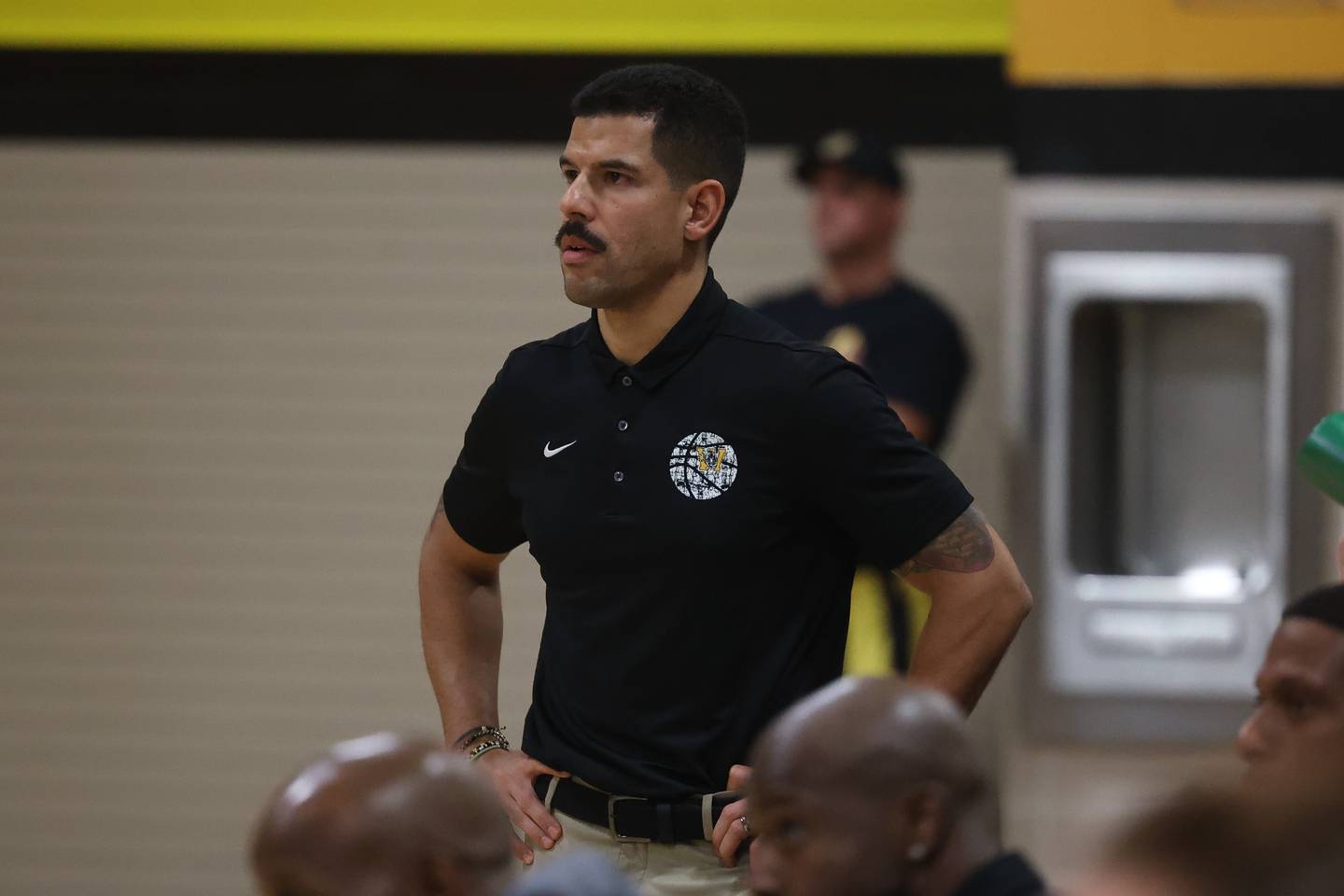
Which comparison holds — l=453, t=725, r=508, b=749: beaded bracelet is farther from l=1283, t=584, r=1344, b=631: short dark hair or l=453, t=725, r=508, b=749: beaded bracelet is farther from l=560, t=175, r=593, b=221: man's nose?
l=1283, t=584, r=1344, b=631: short dark hair

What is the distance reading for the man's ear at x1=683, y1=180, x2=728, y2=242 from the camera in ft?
9.77

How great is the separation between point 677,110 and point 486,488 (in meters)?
0.69

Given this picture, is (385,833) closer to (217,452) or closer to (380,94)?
(217,452)

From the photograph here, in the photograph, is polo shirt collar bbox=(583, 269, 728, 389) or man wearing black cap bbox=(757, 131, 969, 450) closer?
polo shirt collar bbox=(583, 269, 728, 389)

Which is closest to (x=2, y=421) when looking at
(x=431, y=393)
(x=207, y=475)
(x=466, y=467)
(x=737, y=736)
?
(x=207, y=475)

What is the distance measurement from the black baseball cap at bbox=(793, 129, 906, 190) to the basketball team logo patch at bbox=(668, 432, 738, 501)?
2.71m

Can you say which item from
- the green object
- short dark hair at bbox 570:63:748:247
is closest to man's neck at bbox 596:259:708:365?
short dark hair at bbox 570:63:748:247

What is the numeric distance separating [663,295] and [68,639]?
3437 mm

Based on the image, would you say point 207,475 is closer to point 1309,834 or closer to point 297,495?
point 297,495

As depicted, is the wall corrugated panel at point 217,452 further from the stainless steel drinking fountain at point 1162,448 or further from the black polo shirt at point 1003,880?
the black polo shirt at point 1003,880

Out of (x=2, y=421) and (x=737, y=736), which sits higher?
(x=2, y=421)

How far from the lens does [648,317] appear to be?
2941mm

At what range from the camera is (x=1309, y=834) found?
108 cm

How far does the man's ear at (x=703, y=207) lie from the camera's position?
2979 millimetres
